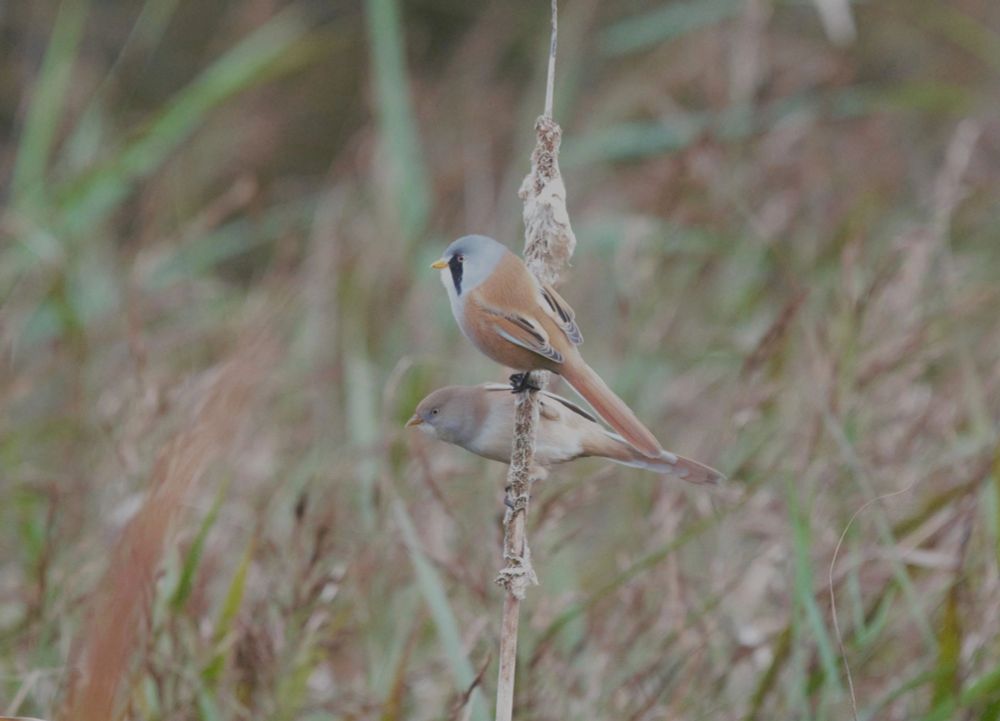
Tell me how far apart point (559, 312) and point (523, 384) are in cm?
9

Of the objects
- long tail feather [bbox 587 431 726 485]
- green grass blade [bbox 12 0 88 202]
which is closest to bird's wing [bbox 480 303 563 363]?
long tail feather [bbox 587 431 726 485]

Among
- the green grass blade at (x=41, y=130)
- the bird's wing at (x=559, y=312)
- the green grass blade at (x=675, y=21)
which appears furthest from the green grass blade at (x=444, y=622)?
the green grass blade at (x=675, y=21)

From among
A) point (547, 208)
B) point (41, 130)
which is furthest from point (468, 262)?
point (41, 130)

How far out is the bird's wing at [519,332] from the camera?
4.25 feet

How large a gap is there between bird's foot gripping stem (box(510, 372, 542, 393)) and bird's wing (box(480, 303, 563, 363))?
0.19 ft

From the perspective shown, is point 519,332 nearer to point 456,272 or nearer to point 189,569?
point 456,272

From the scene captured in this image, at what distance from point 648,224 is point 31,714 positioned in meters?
1.85

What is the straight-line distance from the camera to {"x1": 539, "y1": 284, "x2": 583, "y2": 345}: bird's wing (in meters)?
1.32

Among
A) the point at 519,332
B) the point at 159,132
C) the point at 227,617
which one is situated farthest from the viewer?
the point at 159,132

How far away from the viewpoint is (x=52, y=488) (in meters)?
2.11

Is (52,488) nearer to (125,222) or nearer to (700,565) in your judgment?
(700,565)

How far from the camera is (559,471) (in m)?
2.76

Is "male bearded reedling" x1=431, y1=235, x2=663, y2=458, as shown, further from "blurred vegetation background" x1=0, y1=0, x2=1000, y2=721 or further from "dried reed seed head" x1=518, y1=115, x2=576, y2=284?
"blurred vegetation background" x1=0, y1=0, x2=1000, y2=721

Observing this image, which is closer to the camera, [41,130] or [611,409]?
[611,409]
